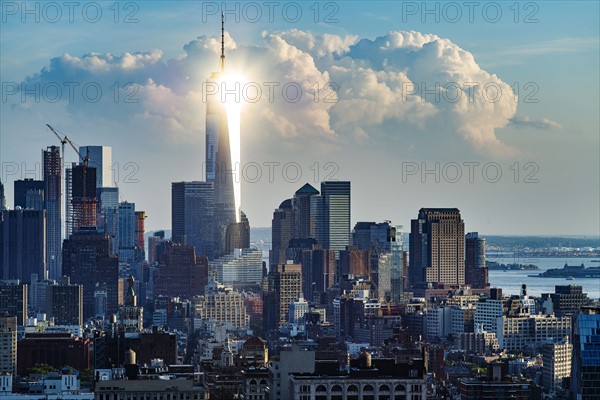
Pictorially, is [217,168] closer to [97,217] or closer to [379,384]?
[97,217]

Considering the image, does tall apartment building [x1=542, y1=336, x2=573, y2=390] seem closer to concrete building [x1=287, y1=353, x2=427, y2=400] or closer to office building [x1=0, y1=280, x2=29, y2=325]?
concrete building [x1=287, y1=353, x2=427, y2=400]

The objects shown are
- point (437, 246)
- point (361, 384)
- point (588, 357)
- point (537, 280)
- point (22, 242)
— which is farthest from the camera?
point (537, 280)

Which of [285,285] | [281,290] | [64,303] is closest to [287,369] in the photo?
[64,303]

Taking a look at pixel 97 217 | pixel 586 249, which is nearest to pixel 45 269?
pixel 97 217

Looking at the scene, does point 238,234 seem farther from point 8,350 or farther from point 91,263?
point 8,350

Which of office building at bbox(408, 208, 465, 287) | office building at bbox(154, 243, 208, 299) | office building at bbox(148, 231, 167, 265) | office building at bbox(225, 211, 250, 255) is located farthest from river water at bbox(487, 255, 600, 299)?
office building at bbox(148, 231, 167, 265)

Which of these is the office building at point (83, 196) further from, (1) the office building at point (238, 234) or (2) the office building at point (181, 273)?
(1) the office building at point (238, 234)
